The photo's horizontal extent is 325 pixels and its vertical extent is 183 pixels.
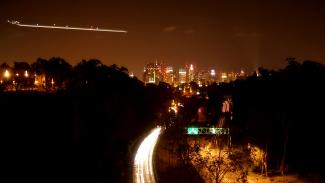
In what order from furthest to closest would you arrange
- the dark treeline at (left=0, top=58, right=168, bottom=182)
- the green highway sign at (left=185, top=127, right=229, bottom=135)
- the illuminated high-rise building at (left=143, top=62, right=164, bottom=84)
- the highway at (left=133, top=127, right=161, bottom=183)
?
the illuminated high-rise building at (left=143, top=62, right=164, bottom=84), the green highway sign at (left=185, top=127, right=229, bottom=135), the highway at (left=133, top=127, right=161, bottom=183), the dark treeline at (left=0, top=58, right=168, bottom=182)

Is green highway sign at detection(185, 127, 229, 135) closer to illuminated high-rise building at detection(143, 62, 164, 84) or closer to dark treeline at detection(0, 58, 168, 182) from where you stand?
dark treeline at detection(0, 58, 168, 182)

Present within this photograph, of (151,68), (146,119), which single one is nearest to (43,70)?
(146,119)

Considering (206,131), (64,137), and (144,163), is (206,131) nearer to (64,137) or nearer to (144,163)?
(144,163)

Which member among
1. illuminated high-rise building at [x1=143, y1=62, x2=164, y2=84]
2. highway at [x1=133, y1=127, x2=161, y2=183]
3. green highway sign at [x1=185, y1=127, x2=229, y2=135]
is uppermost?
illuminated high-rise building at [x1=143, y1=62, x2=164, y2=84]

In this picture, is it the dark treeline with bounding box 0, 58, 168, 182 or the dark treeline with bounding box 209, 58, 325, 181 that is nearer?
the dark treeline with bounding box 0, 58, 168, 182

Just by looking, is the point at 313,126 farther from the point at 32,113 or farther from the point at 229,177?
the point at 32,113

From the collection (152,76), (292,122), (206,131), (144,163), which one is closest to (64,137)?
(144,163)

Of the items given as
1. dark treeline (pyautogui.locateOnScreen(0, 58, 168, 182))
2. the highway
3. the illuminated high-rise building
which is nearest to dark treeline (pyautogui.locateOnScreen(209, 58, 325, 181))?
the highway
